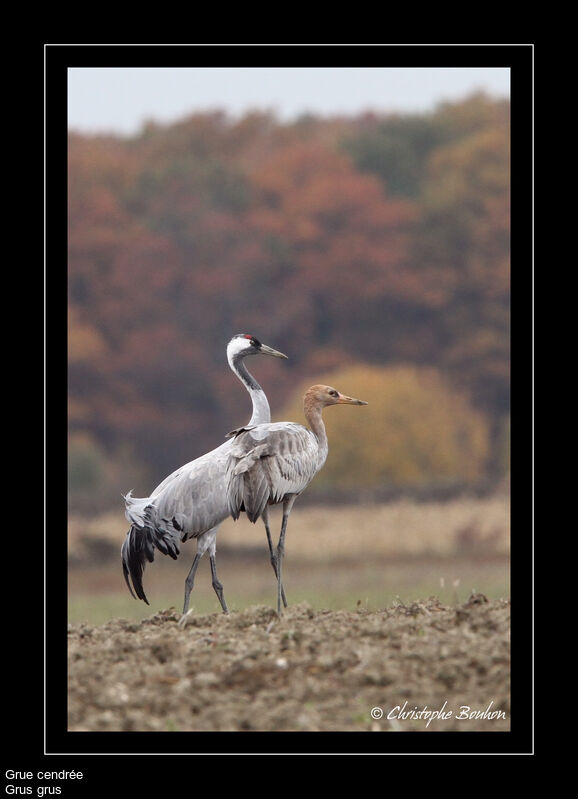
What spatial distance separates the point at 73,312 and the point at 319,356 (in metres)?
7.82

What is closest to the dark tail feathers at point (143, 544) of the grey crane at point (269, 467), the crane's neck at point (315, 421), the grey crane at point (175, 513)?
the grey crane at point (175, 513)

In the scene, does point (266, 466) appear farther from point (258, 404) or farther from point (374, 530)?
point (374, 530)

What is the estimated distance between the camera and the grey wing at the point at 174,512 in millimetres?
10250

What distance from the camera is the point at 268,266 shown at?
4238 cm

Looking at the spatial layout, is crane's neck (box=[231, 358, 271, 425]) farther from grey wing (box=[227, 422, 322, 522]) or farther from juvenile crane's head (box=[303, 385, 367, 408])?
grey wing (box=[227, 422, 322, 522])

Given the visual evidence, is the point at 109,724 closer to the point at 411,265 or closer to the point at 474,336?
the point at 474,336

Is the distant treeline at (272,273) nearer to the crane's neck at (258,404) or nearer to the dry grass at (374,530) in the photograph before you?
the dry grass at (374,530)

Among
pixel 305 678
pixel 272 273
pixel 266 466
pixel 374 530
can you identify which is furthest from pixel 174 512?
pixel 272 273

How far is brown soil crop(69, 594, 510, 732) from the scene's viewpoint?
270 inches

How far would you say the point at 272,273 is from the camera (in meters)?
42.5

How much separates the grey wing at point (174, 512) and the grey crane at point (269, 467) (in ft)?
0.57

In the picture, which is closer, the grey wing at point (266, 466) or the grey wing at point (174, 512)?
the grey wing at point (266, 466)

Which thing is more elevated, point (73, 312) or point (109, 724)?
point (73, 312)
